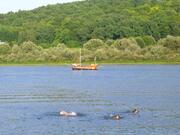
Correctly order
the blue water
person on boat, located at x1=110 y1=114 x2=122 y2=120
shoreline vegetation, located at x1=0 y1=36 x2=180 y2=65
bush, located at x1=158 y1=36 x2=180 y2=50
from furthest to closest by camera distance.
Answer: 1. bush, located at x1=158 y1=36 x2=180 y2=50
2. shoreline vegetation, located at x1=0 y1=36 x2=180 y2=65
3. person on boat, located at x1=110 y1=114 x2=122 y2=120
4. the blue water

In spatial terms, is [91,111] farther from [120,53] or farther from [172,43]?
[172,43]

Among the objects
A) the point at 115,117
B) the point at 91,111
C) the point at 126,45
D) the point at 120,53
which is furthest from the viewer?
the point at 126,45

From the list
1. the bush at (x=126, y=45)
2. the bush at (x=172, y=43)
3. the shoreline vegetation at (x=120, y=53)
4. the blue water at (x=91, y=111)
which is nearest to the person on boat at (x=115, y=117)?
the blue water at (x=91, y=111)

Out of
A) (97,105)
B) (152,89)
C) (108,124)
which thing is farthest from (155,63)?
(108,124)

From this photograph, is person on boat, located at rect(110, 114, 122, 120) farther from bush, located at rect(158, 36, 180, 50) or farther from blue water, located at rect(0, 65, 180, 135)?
bush, located at rect(158, 36, 180, 50)

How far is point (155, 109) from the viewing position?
63.0 metres

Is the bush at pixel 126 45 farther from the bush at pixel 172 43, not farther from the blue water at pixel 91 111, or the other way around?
the blue water at pixel 91 111

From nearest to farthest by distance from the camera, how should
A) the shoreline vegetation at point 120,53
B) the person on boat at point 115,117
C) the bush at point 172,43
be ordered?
1. the person on boat at point 115,117
2. the shoreline vegetation at point 120,53
3. the bush at point 172,43

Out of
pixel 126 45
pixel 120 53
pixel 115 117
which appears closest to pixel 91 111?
pixel 115 117

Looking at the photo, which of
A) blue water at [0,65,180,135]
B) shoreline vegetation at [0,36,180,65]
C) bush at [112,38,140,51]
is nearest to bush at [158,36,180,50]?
shoreline vegetation at [0,36,180,65]

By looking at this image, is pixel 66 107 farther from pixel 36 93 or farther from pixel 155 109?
pixel 36 93

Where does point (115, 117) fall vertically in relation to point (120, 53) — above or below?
above

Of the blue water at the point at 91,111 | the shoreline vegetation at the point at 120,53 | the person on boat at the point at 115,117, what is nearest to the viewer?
the blue water at the point at 91,111

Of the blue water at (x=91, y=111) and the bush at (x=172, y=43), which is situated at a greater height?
the bush at (x=172, y=43)
